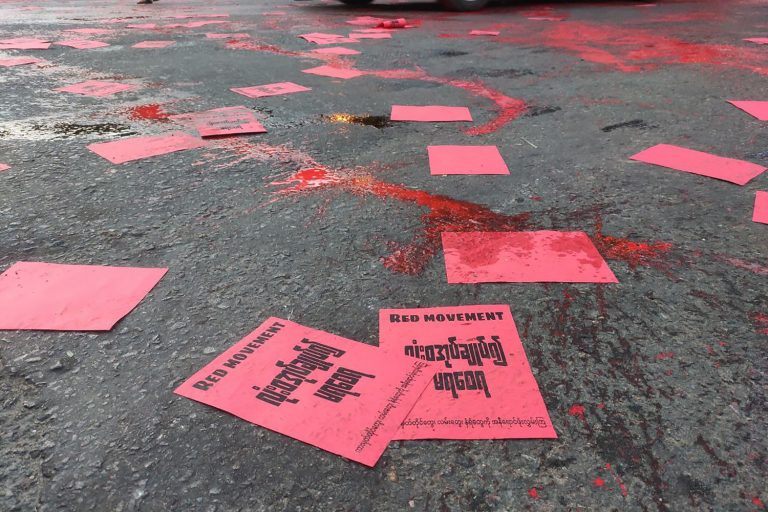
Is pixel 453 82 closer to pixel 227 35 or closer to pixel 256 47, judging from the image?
pixel 256 47

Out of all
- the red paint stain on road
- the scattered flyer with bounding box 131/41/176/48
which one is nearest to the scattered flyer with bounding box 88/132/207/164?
the red paint stain on road

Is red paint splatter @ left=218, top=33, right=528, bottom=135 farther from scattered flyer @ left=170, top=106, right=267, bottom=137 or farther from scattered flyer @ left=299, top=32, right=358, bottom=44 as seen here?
scattered flyer @ left=170, top=106, right=267, bottom=137

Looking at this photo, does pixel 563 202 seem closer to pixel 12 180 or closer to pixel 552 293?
pixel 552 293

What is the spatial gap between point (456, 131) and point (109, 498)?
2.18m

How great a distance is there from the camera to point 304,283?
4.79 feet

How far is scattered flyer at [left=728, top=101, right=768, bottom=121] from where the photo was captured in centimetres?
275

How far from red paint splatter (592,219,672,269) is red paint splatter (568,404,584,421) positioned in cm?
64

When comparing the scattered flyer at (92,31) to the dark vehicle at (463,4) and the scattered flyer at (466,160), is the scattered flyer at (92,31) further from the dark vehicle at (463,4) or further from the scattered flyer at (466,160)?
the scattered flyer at (466,160)

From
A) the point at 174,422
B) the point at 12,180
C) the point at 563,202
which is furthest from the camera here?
the point at 12,180

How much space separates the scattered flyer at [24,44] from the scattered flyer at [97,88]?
5.26 feet

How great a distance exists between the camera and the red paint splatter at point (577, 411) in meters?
1.04

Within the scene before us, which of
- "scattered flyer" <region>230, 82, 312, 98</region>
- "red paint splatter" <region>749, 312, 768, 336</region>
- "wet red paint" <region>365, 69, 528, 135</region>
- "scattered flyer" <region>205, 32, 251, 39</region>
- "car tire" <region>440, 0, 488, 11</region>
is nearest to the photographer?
"red paint splatter" <region>749, 312, 768, 336</region>

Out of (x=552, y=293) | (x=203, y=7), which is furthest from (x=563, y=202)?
(x=203, y=7)

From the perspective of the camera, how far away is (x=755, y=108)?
2.85m
